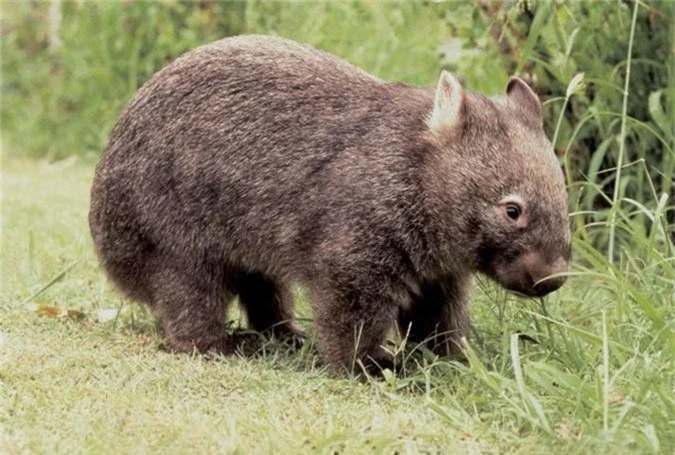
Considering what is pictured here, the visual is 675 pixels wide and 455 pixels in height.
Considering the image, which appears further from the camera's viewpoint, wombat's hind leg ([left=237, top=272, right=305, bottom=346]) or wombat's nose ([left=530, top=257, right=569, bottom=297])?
wombat's hind leg ([left=237, top=272, right=305, bottom=346])

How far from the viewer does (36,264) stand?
6164 mm

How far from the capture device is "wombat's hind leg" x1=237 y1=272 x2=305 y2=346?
17.5ft

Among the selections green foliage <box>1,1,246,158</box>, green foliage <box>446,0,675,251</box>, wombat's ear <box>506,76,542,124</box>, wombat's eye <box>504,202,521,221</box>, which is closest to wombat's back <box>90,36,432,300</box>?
wombat's ear <box>506,76,542,124</box>

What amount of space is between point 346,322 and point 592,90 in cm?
252

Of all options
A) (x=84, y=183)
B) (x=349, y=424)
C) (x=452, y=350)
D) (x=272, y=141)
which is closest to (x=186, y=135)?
(x=272, y=141)

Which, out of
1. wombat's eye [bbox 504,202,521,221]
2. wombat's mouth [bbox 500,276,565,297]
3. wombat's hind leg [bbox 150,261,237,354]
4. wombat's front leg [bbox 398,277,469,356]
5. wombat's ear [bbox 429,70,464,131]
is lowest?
wombat's hind leg [bbox 150,261,237,354]

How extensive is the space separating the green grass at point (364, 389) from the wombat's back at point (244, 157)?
415 millimetres

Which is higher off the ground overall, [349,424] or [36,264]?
[349,424]

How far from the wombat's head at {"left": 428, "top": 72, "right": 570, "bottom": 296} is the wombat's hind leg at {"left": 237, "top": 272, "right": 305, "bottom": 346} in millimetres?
1011

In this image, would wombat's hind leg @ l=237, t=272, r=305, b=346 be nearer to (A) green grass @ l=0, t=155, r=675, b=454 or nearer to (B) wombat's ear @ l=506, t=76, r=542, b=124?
(A) green grass @ l=0, t=155, r=675, b=454

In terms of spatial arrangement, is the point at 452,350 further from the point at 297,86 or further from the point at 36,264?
the point at 36,264

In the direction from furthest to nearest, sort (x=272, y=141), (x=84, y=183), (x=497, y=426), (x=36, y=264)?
1. (x=84, y=183)
2. (x=36, y=264)
3. (x=272, y=141)
4. (x=497, y=426)

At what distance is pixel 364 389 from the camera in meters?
4.44

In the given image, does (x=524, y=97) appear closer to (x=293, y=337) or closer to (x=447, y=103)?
(x=447, y=103)
